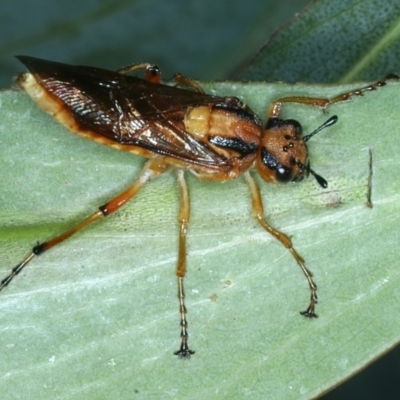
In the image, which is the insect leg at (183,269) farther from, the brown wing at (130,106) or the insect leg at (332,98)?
the insect leg at (332,98)

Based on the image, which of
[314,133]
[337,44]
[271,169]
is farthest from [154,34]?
[314,133]

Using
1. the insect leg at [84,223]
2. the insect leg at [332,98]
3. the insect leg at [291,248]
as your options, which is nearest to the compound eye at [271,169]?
the insect leg at [291,248]

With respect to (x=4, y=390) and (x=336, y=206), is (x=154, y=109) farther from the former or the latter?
(x=4, y=390)

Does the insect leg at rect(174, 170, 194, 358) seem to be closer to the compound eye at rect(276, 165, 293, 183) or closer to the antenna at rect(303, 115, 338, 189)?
the compound eye at rect(276, 165, 293, 183)

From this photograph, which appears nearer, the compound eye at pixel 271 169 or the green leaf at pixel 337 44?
the compound eye at pixel 271 169

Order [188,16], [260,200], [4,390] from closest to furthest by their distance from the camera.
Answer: [4,390]
[260,200]
[188,16]

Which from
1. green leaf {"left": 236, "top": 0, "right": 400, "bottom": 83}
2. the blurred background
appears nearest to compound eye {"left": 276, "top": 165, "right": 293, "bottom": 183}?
green leaf {"left": 236, "top": 0, "right": 400, "bottom": 83}

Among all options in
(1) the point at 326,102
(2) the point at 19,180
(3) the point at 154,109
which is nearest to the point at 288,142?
(1) the point at 326,102
